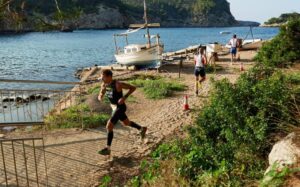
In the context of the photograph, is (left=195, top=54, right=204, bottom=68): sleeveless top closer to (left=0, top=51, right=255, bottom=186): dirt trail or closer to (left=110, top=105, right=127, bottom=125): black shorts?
(left=0, top=51, right=255, bottom=186): dirt trail

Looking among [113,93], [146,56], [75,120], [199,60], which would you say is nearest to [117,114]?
[113,93]

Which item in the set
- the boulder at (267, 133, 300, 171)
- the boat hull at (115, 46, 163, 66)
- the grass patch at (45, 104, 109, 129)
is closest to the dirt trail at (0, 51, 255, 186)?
the grass patch at (45, 104, 109, 129)

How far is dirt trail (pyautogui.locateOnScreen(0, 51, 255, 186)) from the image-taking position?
9242 mm

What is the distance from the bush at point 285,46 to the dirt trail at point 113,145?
616 cm

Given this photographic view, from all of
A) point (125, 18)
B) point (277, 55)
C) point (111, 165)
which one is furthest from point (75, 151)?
point (125, 18)

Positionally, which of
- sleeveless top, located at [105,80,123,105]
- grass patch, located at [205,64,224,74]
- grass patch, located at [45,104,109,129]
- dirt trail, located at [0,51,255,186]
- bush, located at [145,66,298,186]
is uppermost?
sleeveless top, located at [105,80,123,105]

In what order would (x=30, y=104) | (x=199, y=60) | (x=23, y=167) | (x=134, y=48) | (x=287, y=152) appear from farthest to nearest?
(x=134, y=48)
(x=199, y=60)
(x=30, y=104)
(x=23, y=167)
(x=287, y=152)

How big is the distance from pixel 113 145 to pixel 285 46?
1219 cm

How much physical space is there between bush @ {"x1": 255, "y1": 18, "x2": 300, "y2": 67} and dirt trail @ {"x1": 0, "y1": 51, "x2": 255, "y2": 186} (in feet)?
20.2

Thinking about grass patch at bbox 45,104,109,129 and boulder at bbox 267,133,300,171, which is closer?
boulder at bbox 267,133,300,171

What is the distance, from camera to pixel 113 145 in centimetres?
1116

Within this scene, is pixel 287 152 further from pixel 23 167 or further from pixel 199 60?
pixel 199 60

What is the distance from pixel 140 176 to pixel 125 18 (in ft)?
612

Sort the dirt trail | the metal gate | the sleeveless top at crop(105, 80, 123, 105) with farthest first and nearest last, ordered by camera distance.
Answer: the sleeveless top at crop(105, 80, 123, 105) → the dirt trail → the metal gate
